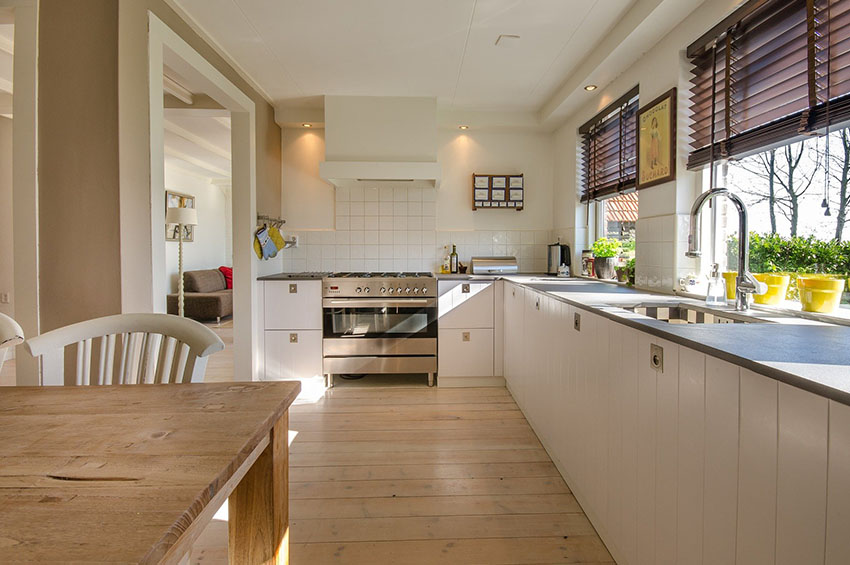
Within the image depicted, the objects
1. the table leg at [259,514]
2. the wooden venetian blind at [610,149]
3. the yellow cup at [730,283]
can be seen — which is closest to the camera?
the table leg at [259,514]

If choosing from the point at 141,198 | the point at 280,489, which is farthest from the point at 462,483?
the point at 141,198

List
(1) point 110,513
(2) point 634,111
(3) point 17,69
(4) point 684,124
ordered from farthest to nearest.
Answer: (2) point 634,111
(4) point 684,124
(3) point 17,69
(1) point 110,513

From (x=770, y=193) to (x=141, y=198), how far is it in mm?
2844

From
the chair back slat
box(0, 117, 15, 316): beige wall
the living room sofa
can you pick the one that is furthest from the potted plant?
box(0, 117, 15, 316): beige wall

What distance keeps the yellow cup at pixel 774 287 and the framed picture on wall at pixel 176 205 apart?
23.5ft

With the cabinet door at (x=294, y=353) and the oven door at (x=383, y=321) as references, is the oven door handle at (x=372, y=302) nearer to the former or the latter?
the oven door at (x=383, y=321)

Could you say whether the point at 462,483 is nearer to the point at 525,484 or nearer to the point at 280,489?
the point at 525,484

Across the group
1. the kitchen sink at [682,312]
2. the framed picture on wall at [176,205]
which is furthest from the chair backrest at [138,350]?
the framed picture on wall at [176,205]

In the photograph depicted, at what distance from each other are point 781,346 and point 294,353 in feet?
10.6

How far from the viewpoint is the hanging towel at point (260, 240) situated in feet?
11.5

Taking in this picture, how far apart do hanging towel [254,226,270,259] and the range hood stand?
667mm

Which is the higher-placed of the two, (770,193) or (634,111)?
(634,111)

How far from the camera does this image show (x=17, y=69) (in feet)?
6.81

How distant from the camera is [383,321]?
362cm
